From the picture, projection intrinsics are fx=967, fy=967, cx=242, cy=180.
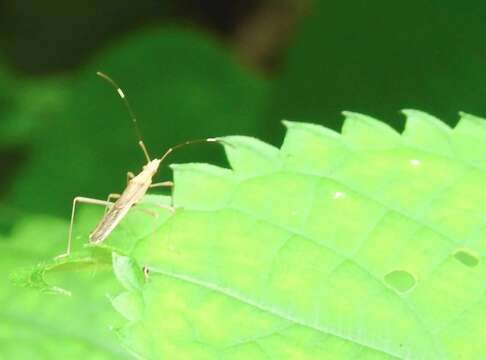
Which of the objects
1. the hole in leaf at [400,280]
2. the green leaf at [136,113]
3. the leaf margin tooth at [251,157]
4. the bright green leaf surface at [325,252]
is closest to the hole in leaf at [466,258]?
the bright green leaf surface at [325,252]

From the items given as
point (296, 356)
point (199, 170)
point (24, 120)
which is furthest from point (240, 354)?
point (24, 120)

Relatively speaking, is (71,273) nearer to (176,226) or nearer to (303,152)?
(176,226)

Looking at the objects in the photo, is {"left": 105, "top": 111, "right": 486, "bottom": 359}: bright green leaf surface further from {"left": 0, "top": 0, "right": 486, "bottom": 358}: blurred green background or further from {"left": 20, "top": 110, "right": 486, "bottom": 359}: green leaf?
{"left": 0, "top": 0, "right": 486, "bottom": 358}: blurred green background

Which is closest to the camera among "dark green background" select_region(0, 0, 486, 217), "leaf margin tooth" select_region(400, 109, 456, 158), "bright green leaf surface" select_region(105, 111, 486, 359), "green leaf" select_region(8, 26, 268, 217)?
"bright green leaf surface" select_region(105, 111, 486, 359)

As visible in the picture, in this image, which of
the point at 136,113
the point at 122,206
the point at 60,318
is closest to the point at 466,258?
the point at 122,206

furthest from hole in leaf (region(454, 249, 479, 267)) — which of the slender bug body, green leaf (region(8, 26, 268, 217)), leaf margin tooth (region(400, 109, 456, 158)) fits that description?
green leaf (region(8, 26, 268, 217))

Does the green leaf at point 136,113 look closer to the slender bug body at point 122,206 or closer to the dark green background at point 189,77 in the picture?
the dark green background at point 189,77

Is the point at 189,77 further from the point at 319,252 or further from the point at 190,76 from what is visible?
the point at 319,252
